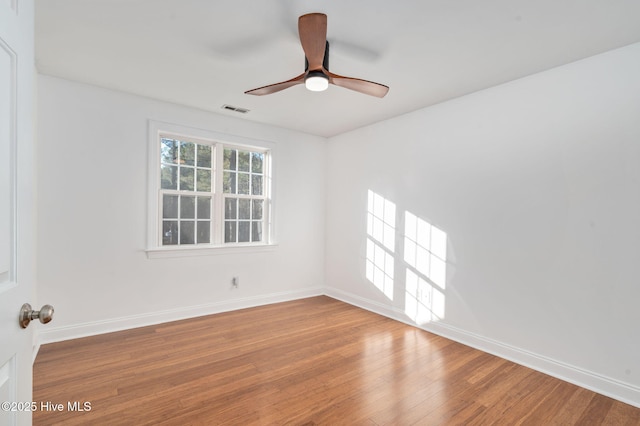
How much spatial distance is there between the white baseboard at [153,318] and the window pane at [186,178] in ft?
4.93

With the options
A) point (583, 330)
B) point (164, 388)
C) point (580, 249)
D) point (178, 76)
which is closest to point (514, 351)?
point (583, 330)

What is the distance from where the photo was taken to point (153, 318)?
12.0ft

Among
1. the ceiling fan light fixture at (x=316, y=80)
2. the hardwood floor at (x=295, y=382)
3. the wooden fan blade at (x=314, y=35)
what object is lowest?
the hardwood floor at (x=295, y=382)

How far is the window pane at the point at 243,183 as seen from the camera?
442cm

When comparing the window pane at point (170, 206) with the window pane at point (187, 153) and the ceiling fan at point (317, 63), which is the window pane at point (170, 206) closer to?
the window pane at point (187, 153)

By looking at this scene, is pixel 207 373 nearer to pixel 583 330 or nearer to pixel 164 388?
pixel 164 388

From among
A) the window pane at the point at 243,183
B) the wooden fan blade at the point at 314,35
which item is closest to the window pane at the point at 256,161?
the window pane at the point at 243,183

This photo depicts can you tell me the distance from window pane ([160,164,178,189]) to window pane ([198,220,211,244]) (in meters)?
0.57

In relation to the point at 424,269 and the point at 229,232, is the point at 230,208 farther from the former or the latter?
the point at 424,269

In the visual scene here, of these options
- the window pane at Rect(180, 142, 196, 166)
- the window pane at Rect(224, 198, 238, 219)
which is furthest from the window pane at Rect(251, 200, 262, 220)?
the window pane at Rect(180, 142, 196, 166)

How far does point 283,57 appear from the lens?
2.65 metres

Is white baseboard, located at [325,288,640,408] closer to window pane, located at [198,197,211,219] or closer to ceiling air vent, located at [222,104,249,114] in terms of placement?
window pane, located at [198,197,211,219]

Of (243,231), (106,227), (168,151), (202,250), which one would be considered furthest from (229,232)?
(106,227)

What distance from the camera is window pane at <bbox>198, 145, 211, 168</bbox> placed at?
4.08m
